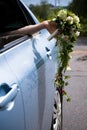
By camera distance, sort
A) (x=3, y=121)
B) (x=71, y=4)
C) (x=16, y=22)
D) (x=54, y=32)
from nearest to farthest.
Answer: (x=3, y=121) < (x=54, y=32) < (x=16, y=22) < (x=71, y=4)

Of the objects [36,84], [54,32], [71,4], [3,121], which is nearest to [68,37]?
[54,32]

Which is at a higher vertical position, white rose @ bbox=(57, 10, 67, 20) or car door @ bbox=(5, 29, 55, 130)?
white rose @ bbox=(57, 10, 67, 20)

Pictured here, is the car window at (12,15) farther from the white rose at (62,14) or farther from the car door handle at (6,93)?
the car door handle at (6,93)

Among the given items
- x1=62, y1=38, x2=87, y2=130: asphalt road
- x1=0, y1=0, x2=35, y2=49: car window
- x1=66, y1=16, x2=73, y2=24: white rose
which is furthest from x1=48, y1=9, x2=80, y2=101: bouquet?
x1=62, y1=38, x2=87, y2=130: asphalt road

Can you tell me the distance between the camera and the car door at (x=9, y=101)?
7.56ft

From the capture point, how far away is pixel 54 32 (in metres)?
3.86

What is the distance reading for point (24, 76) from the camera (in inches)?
112

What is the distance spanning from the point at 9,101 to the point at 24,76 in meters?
0.47

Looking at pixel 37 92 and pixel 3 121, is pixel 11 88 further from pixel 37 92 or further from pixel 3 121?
pixel 37 92

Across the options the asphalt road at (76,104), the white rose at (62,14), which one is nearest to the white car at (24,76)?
the white rose at (62,14)

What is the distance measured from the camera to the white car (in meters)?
2.45

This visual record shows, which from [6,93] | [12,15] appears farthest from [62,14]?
[6,93]

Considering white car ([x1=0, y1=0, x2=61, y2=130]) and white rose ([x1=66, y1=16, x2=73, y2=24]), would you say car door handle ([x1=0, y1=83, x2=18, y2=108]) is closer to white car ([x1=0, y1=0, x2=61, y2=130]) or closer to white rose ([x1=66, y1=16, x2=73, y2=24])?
white car ([x1=0, y1=0, x2=61, y2=130])

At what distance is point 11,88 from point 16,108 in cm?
12
